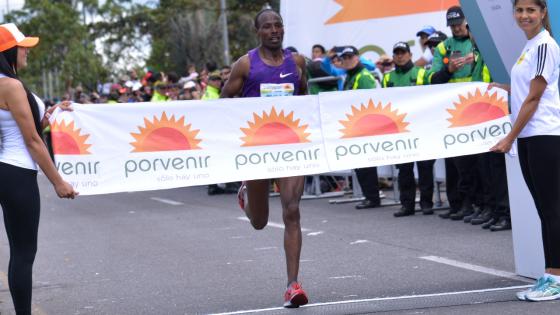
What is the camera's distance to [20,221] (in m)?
6.84

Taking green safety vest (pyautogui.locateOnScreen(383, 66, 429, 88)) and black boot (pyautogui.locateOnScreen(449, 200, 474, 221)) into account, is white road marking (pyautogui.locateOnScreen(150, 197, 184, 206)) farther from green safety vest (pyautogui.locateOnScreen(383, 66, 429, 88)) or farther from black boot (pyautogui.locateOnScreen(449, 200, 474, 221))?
black boot (pyautogui.locateOnScreen(449, 200, 474, 221))

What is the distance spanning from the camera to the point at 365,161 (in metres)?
8.64

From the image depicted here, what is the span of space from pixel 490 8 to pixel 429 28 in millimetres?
6915

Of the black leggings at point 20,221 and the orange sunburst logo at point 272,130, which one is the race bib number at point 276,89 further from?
the black leggings at point 20,221

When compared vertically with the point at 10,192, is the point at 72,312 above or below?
below

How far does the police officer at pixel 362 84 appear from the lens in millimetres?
14836

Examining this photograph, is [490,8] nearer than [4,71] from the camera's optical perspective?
No

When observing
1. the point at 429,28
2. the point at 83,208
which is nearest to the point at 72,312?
the point at 429,28

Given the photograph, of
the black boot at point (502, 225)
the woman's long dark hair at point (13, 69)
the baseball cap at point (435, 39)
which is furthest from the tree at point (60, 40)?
the woman's long dark hair at point (13, 69)

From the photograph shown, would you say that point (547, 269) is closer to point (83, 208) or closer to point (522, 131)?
point (522, 131)

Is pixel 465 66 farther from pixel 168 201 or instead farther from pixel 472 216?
pixel 168 201

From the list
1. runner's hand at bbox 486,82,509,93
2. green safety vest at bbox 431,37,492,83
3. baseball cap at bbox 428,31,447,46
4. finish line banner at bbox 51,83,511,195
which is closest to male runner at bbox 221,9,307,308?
finish line banner at bbox 51,83,511,195

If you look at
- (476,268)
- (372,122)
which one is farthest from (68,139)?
(476,268)

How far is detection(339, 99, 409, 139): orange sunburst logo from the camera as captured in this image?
8.65m
